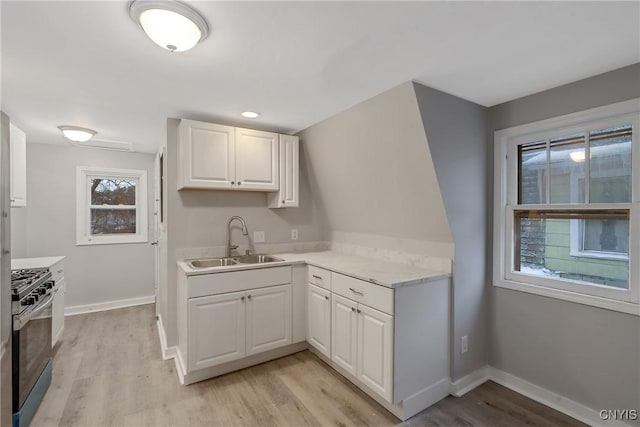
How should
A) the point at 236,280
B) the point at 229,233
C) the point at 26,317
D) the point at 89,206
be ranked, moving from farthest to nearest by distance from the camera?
the point at 89,206 < the point at 229,233 < the point at 236,280 < the point at 26,317

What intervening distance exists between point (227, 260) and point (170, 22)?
A: 2.09m

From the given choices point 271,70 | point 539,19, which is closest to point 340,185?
point 271,70

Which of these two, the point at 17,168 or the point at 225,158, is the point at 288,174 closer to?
the point at 225,158

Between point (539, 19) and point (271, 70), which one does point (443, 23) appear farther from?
point (271, 70)

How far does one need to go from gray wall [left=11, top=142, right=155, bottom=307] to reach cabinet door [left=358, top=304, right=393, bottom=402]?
3.50m

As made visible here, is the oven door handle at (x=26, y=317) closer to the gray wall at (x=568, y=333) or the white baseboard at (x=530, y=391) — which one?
the white baseboard at (x=530, y=391)

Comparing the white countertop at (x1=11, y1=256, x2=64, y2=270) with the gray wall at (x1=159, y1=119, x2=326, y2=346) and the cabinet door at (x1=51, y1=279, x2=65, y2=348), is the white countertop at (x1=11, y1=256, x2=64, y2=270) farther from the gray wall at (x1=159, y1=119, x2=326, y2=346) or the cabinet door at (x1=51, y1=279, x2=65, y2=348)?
the gray wall at (x1=159, y1=119, x2=326, y2=346)

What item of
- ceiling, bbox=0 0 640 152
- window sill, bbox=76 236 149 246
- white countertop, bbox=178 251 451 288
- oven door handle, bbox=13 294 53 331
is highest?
ceiling, bbox=0 0 640 152

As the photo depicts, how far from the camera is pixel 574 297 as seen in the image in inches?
79.7

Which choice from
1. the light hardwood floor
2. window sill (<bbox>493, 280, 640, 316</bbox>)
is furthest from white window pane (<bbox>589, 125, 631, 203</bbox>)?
the light hardwood floor

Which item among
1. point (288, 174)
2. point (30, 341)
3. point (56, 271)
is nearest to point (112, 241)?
point (56, 271)

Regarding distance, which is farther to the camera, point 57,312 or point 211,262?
point 57,312

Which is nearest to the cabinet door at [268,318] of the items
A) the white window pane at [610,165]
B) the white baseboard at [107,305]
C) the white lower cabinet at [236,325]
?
the white lower cabinet at [236,325]

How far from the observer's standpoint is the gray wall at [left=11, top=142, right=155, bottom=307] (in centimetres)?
363
